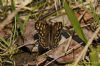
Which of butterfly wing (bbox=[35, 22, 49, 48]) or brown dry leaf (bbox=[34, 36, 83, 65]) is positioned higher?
butterfly wing (bbox=[35, 22, 49, 48])

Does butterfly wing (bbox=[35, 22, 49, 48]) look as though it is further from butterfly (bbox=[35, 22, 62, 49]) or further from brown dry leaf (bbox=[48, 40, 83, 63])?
brown dry leaf (bbox=[48, 40, 83, 63])

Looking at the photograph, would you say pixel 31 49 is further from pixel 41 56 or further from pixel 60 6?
pixel 60 6

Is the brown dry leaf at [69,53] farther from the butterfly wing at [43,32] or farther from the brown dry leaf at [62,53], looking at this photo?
the butterfly wing at [43,32]

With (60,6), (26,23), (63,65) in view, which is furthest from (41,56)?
(60,6)

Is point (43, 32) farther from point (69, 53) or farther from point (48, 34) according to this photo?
point (69, 53)

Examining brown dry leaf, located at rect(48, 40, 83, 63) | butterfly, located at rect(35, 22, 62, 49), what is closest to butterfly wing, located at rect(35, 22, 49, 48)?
butterfly, located at rect(35, 22, 62, 49)

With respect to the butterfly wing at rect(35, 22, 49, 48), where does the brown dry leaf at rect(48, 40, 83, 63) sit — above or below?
below

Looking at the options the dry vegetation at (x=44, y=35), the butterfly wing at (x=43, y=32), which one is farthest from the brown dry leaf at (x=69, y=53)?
the butterfly wing at (x=43, y=32)
